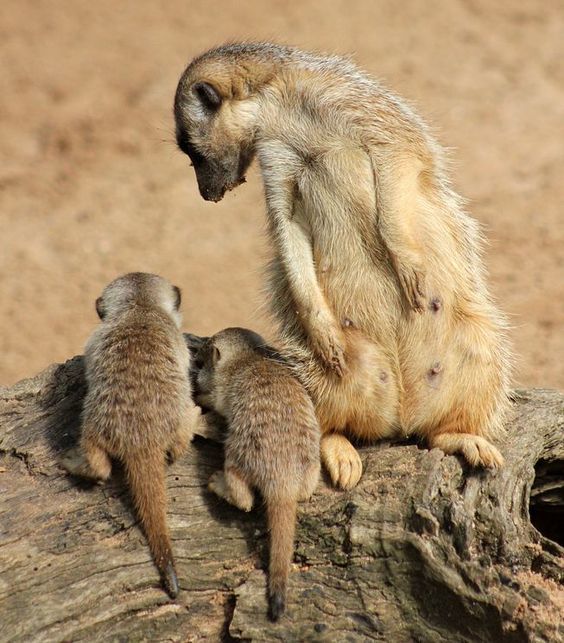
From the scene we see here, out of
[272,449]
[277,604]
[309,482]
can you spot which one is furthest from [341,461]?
[277,604]

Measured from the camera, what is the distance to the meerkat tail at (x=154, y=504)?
3.98 meters

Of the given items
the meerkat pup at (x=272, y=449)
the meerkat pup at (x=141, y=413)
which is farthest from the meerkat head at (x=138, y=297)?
the meerkat pup at (x=272, y=449)

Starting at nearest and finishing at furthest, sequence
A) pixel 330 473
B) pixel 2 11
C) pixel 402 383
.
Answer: pixel 330 473, pixel 402 383, pixel 2 11

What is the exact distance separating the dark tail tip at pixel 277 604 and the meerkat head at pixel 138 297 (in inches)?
61.1

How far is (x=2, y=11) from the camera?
1465 centimetres

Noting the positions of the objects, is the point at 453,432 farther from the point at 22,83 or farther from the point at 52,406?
the point at 22,83

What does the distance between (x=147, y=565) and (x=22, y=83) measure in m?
10.7

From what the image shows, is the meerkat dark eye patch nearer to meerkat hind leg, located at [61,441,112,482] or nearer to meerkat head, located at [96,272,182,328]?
meerkat head, located at [96,272,182,328]

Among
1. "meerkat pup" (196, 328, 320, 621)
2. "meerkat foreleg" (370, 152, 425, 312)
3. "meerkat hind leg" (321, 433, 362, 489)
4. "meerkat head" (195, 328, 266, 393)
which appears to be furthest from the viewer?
"meerkat head" (195, 328, 266, 393)

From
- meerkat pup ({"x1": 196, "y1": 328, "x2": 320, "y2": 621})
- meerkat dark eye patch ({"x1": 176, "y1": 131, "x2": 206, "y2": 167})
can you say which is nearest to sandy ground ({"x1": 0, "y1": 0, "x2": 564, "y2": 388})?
meerkat dark eye patch ({"x1": 176, "y1": 131, "x2": 206, "y2": 167})

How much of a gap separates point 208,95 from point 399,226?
3.95ft

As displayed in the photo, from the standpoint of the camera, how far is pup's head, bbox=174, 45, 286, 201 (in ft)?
15.9

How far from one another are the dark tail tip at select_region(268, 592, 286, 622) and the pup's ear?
2.43m

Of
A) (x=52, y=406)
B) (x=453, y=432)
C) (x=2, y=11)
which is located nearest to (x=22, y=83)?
(x=2, y=11)
